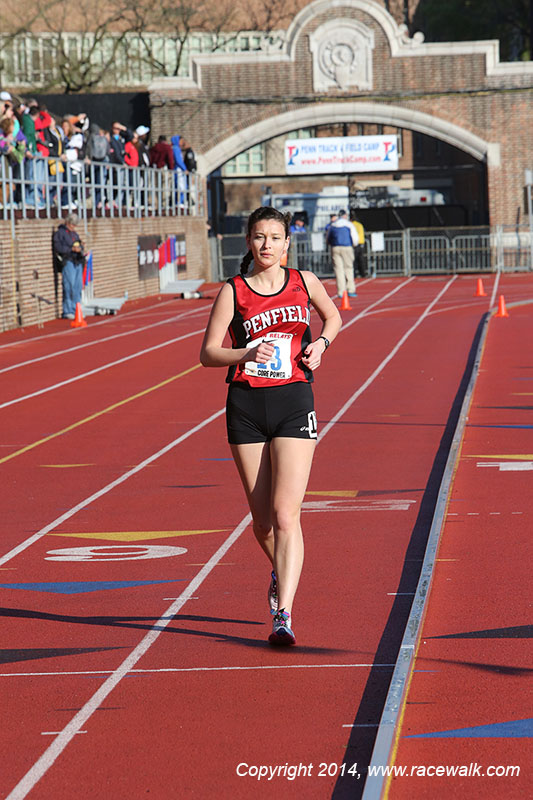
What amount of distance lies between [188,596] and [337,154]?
1765 inches

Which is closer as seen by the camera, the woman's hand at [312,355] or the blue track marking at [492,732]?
the blue track marking at [492,732]

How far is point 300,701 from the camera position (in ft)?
17.9

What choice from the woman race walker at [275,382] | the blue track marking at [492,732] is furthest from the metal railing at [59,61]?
the blue track marking at [492,732]

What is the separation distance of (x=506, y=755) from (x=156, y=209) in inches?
1526

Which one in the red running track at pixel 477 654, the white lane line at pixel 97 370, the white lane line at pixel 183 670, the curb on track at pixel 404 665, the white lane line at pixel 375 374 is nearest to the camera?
the curb on track at pixel 404 665

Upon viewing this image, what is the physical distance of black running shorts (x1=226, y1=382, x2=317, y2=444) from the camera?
6168 mm

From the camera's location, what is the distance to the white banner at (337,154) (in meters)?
50.7

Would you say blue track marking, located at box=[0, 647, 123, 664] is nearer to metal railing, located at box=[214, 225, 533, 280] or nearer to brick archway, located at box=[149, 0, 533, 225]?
metal railing, located at box=[214, 225, 533, 280]

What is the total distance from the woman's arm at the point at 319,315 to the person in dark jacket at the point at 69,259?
23460 millimetres

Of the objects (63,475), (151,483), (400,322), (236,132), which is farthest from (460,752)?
(236,132)

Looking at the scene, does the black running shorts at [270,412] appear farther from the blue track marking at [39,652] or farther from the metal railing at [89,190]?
the metal railing at [89,190]

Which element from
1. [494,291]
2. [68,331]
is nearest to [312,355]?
[68,331]

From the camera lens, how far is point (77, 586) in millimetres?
7727

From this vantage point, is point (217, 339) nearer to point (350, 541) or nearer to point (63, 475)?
point (350, 541)
